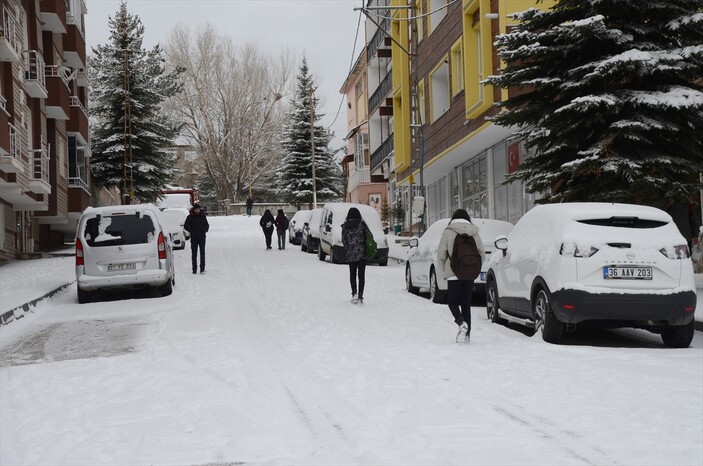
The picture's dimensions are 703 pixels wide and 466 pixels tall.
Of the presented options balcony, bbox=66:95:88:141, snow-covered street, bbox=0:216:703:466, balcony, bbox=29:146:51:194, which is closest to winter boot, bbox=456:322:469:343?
snow-covered street, bbox=0:216:703:466

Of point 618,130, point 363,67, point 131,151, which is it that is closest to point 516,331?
point 618,130

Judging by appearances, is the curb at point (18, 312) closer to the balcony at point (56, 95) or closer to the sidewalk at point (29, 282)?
the sidewalk at point (29, 282)

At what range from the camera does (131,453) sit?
219 inches

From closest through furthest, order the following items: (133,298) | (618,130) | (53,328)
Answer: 1. (53,328)
2. (618,130)
3. (133,298)

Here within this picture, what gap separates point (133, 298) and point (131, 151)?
2673cm

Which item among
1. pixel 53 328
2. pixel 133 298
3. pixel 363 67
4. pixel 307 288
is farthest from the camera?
pixel 363 67

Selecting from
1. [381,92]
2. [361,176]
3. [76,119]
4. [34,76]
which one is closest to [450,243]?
[34,76]

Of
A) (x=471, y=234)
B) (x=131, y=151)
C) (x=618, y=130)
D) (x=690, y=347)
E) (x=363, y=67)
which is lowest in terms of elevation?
(x=690, y=347)

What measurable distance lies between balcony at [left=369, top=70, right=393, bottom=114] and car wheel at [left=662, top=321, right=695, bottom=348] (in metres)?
36.1

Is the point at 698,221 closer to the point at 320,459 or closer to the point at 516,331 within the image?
the point at 516,331

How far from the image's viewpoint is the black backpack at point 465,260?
10609mm

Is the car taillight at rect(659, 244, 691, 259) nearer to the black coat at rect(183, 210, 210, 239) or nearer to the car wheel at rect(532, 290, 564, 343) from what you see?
the car wheel at rect(532, 290, 564, 343)

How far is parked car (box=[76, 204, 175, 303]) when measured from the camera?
16.5m

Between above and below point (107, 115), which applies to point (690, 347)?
below
